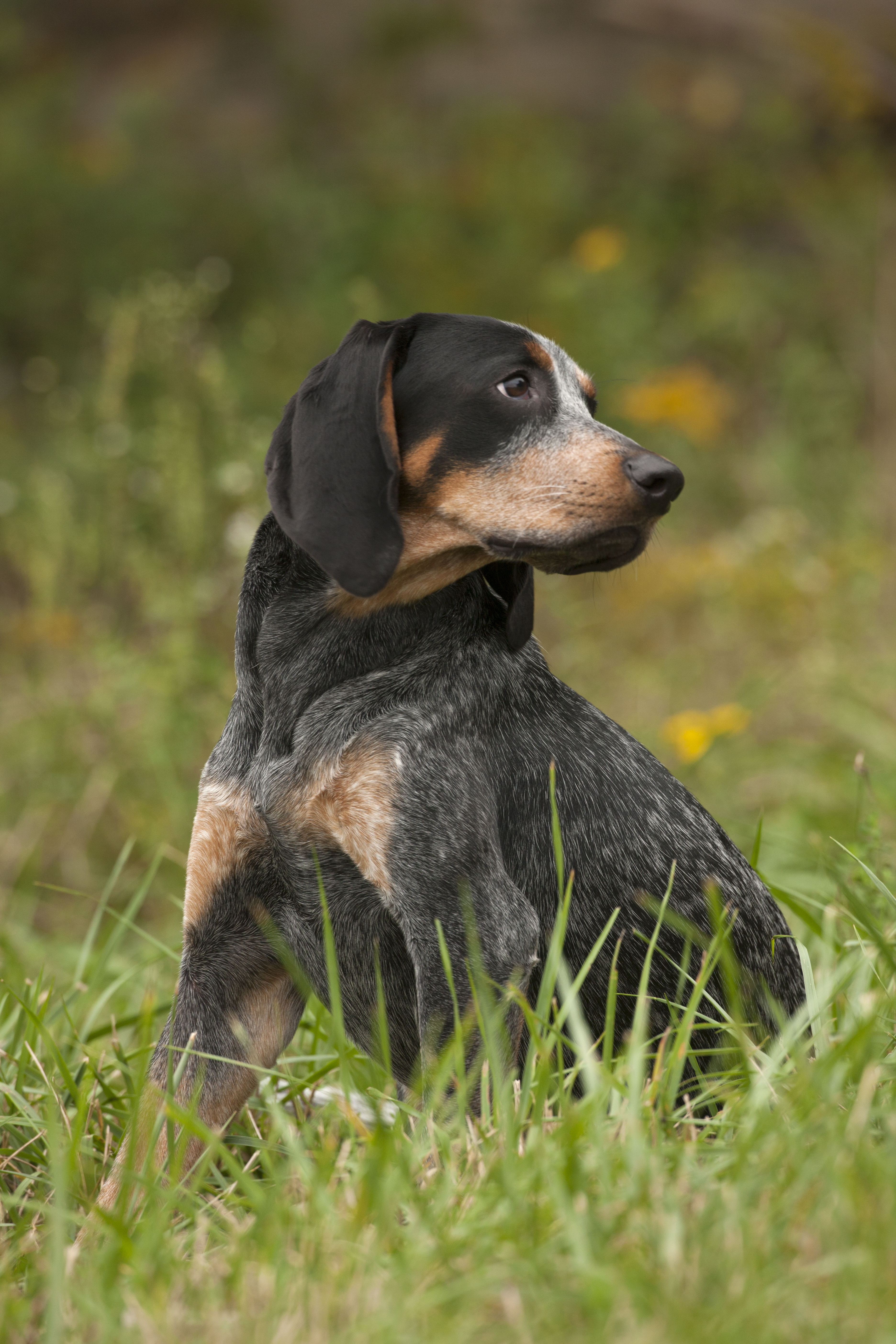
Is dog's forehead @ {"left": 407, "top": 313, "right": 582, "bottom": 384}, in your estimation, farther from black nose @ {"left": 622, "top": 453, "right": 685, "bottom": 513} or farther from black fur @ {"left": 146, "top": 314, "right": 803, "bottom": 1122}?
black nose @ {"left": 622, "top": 453, "right": 685, "bottom": 513}

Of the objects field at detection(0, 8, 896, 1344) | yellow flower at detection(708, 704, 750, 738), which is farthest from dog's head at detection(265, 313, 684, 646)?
yellow flower at detection(708, 704, 750, 738)

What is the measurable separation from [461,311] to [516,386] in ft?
18.9

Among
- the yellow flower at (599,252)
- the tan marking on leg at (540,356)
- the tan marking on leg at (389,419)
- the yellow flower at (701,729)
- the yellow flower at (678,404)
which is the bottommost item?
the yellow flower at (701,729)

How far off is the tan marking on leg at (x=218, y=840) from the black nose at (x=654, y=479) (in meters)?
0.97

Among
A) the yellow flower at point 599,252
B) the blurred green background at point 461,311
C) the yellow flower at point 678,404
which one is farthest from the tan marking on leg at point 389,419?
the yellow flower at point 599,252

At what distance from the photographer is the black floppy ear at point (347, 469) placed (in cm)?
240

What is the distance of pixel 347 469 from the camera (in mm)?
2432

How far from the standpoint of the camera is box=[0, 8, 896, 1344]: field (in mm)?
1694

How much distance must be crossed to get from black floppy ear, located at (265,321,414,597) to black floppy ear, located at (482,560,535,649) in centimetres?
35

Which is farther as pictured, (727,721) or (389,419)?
(727,721)

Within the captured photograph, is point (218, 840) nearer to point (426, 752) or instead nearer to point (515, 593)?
point (426, 752)

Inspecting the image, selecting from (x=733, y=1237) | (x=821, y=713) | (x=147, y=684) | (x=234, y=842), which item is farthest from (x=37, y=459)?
(x=733, y=1237)

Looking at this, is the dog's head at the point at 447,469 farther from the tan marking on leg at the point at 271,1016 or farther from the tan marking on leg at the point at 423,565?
the tan marking on leg at the point at 271,1016

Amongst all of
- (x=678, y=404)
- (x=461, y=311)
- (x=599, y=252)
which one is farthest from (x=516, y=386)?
(x=461, y=311)
